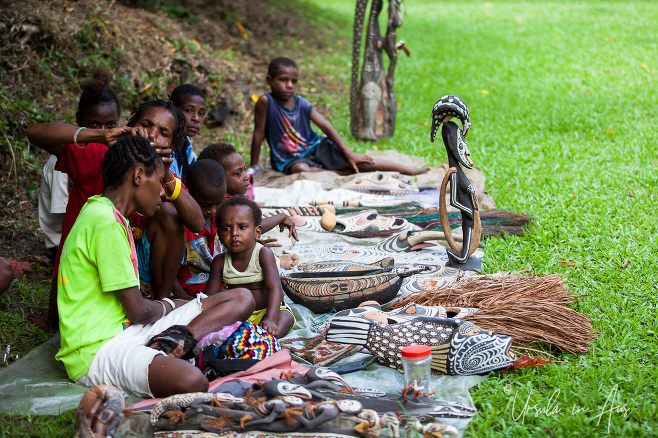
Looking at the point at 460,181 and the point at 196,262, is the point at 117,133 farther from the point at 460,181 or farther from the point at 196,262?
the point at 460,181

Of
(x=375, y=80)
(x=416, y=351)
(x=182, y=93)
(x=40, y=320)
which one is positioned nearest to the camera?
(x=416, y=351)

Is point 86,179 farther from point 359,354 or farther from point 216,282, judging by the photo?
point 359,354

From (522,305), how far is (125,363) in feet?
6.78

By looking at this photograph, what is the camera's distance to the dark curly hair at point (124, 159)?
9.32 feet

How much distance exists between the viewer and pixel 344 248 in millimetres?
4773

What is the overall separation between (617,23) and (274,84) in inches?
449

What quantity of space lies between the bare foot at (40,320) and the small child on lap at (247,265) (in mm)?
995

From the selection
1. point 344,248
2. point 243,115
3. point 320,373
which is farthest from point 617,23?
point 320,373

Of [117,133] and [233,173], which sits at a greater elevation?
[117,133]

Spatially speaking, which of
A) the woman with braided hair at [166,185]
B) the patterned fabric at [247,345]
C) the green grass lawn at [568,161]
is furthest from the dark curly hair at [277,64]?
the patterned fabric at [247,345]

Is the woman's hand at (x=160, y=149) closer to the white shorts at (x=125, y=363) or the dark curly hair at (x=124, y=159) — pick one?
the dark curly hair at (x=124, y=159)

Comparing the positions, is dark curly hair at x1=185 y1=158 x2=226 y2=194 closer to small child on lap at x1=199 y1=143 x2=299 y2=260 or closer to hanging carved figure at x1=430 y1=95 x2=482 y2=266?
small child on lap at x1=199 y1=143 x2=299 y2=260

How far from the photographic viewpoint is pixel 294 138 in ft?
22.0

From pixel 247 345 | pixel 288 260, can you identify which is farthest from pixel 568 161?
pixel 247 345
